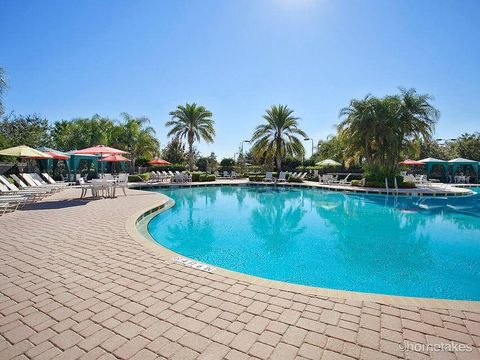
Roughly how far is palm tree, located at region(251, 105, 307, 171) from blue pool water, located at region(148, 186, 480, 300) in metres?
13.4

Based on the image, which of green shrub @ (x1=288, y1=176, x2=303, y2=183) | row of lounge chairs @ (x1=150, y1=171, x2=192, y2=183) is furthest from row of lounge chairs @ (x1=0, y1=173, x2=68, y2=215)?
green shrub @ (x1=288, y1=176, x2=303, y2=183)

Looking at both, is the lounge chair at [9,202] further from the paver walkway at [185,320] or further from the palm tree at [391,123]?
the palm tree at [391,123]

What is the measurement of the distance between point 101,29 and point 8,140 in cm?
2150

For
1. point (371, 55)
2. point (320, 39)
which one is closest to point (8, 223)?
point (320, 39)

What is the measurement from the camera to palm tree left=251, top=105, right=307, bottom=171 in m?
24.9

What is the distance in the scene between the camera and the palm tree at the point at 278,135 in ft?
81.7

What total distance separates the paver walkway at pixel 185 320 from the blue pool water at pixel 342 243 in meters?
1.98

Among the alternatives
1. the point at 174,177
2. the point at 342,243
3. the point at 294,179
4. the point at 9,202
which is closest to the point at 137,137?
the point at 174,177

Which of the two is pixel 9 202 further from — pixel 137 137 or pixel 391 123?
pixel 137 137

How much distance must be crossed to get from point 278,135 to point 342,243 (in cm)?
1922

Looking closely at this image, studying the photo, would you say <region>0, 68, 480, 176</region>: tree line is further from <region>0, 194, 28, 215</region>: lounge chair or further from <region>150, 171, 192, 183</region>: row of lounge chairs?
<region>0, 194, 28, 215</region>: lounge chair

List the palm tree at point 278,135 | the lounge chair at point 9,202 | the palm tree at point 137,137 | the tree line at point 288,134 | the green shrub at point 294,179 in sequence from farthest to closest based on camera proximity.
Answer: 1. the palm tree at point 137,137
2. the palm tree at point 278,135
3. the green shrub at point 294,179
4. the tree line at point 288,134
5. the lounge chair at point 9,202

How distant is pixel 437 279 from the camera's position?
16.4 ft

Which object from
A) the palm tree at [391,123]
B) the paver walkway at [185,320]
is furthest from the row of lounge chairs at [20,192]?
the palm tree at [391,123]
